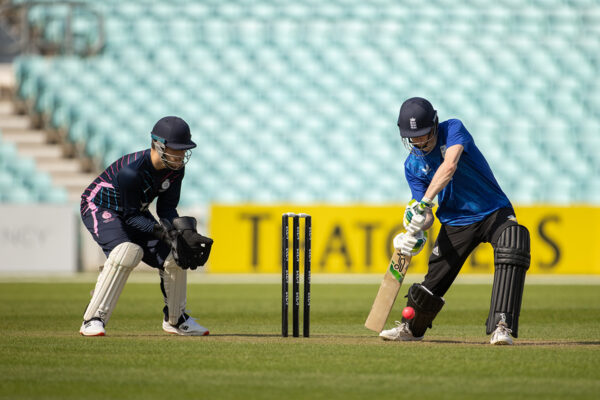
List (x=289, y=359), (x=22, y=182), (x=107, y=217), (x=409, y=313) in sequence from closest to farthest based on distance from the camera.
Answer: (x=289, y=359), (x=409, y=313), (x=107, y=217), (x=22, y=182)

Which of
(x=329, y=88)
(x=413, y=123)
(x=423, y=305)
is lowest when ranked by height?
(x=423, y=305)

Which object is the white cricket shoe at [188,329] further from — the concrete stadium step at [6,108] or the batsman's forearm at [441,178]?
the concrete stadium step at [6,108]

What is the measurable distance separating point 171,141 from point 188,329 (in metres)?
1.27

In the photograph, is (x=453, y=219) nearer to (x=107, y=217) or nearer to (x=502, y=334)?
(x=502, y=334)

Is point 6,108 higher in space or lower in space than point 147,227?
higher

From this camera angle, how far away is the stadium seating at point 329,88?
1570 centimetres

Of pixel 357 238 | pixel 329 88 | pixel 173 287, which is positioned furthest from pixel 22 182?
pixel 173 287

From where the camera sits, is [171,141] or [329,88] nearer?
[171,141]

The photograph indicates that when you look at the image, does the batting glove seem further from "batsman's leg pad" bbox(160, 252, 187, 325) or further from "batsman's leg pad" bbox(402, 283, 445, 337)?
"batsman's leg pad" bbox(160, 252, 187, 325)

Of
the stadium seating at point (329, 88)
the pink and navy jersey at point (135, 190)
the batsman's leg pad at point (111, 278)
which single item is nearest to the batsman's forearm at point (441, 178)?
the pink and navy jersey at point (135, 190)

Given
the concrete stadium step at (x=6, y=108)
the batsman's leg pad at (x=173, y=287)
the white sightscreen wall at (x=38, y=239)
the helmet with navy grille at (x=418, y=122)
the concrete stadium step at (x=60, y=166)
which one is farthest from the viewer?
the concrete stadium step at (x=6, y=108)

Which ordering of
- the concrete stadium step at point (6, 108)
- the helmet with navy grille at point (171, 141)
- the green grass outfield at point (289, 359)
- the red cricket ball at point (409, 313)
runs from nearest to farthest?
the green grass outfield at point (289, 359), the red cricket ball at point (409, 313), the helmet with navy grille at point (171, 141), the concrete stadium step at point (6, 108)

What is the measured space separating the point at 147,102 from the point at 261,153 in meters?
2.16

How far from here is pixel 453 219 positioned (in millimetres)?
6090
